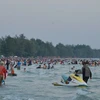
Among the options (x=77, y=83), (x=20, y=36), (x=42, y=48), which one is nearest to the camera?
(x=77, y=83)

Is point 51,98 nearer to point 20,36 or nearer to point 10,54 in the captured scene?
point 10,54

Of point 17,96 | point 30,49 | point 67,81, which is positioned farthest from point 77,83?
point 30,49

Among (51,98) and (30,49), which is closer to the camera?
(51,98)

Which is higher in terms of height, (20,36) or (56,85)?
(20,36)

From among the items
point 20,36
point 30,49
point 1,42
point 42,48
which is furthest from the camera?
point 42,48

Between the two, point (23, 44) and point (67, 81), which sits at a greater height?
point (23, 44)

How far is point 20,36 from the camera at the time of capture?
178750 millimetres

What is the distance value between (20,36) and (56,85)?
155m

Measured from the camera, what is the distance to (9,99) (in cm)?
1709

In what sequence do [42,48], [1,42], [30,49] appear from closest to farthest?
[1,42] < [30,49] < [42,48]

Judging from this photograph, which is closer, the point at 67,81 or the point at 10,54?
the point at 67,81

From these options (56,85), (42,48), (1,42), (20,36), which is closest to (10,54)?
(1,42)

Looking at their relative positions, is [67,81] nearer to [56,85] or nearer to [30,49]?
[56,85]

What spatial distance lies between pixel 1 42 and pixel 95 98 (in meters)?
137
